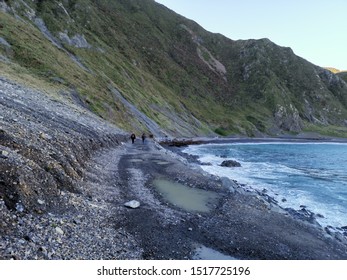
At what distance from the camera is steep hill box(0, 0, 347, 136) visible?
67.9 metres

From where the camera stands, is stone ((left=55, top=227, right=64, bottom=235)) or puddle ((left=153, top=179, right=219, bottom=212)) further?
puddle ((left=153, top=179, right=219, bottom=212))

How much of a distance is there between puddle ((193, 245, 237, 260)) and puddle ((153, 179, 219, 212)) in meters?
5.58

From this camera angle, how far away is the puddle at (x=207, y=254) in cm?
1329

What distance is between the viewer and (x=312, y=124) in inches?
7254

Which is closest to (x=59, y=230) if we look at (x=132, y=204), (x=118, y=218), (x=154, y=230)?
(x=118, y=218)

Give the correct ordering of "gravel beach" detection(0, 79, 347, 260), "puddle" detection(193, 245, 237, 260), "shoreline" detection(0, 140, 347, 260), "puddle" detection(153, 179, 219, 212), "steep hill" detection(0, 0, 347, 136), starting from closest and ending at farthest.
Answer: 1. "shoreline" detection(0, 140, 347, 260)
2. "gravel beach" detection(0, 79, 347, 260)
3. "puddle" detection(193, 245, 237, 260)
4. "puddle" detection(153, 179, 219, 212)
5. "steep hill" detection(0, 0, 347, 136)

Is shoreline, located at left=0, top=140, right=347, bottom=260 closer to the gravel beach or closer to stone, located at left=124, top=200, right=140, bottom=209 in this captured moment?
the gravel beach

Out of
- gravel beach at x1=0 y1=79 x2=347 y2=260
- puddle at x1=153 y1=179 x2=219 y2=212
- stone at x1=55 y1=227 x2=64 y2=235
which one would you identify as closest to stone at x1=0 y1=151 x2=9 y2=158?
gravel beach at x1=0 y1=79 x2=347 y2=260

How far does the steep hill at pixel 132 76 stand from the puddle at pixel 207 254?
140 feet

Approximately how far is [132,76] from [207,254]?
112 m

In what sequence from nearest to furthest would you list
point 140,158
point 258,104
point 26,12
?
point 140,158
point 26,12
point 258,104
